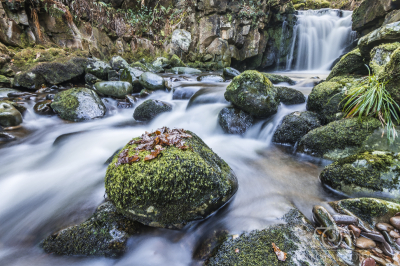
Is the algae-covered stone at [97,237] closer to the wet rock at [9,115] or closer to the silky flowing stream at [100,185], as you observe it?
the silky flowing stream at [100,185]

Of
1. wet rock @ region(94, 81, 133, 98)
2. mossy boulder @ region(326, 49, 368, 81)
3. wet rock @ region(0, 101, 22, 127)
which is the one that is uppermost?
mossy boulder @ region(326, 49, 368, 81)

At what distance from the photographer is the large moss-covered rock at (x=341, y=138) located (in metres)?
3.62

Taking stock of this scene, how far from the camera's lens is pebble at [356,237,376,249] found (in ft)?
6.08

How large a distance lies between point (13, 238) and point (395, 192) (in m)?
5.14

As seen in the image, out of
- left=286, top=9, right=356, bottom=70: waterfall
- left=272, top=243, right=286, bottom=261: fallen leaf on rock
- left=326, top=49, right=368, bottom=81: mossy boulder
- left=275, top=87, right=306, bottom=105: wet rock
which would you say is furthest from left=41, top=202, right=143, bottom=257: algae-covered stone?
left=286, top=9, right=356, bottom=70: waterfall

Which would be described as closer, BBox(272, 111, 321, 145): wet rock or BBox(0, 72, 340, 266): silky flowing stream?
BBox(0, 72, 340, 266): silky flowing stream

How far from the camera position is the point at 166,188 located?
6.72 ft

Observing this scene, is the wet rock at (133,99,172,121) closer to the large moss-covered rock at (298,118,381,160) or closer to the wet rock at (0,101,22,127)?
the wet rock at (0,101,22,127)

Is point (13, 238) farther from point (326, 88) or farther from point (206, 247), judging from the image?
point (326, 88)

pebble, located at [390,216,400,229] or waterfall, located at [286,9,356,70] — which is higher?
waterfall, located at [286,9,356,70]

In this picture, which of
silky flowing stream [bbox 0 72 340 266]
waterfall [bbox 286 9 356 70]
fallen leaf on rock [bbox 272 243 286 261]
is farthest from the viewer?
waterfall [bbox 286 9 356 70]

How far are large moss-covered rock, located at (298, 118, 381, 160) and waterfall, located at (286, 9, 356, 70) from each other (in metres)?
14.0

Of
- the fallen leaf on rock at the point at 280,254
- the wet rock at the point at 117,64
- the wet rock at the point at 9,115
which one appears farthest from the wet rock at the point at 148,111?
the fallen leaf on rock at the point at 280,254

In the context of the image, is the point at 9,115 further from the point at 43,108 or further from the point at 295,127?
the point at 295,127
